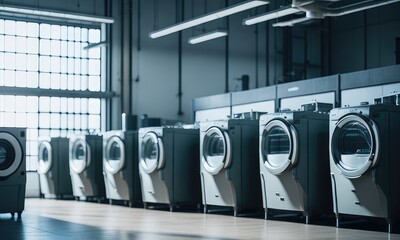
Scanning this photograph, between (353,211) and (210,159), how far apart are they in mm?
2620

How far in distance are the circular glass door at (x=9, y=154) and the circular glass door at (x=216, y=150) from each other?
99.5 inches

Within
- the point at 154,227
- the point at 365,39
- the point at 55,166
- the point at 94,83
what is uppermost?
the point at 365,39

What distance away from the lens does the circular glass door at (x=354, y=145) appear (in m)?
7.15

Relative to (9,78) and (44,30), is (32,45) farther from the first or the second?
(9,78)

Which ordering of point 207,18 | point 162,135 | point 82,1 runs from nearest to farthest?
point 162,135 < point 207,18 < point 82,1

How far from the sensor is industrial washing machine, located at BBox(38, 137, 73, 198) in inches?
517

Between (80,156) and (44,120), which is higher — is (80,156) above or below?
below

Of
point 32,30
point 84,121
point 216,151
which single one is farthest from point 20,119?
point 216,151

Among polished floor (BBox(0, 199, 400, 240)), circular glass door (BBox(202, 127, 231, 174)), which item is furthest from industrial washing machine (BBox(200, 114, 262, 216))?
polished floor (BBox(0, 199, 400, 240))

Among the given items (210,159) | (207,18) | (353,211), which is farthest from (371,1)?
(353,211)

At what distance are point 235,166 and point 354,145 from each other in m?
2.10

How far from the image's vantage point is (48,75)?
14195 millimetres

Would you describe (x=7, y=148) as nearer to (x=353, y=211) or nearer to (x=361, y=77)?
(x=353, y=211)

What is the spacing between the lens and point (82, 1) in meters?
14.1
